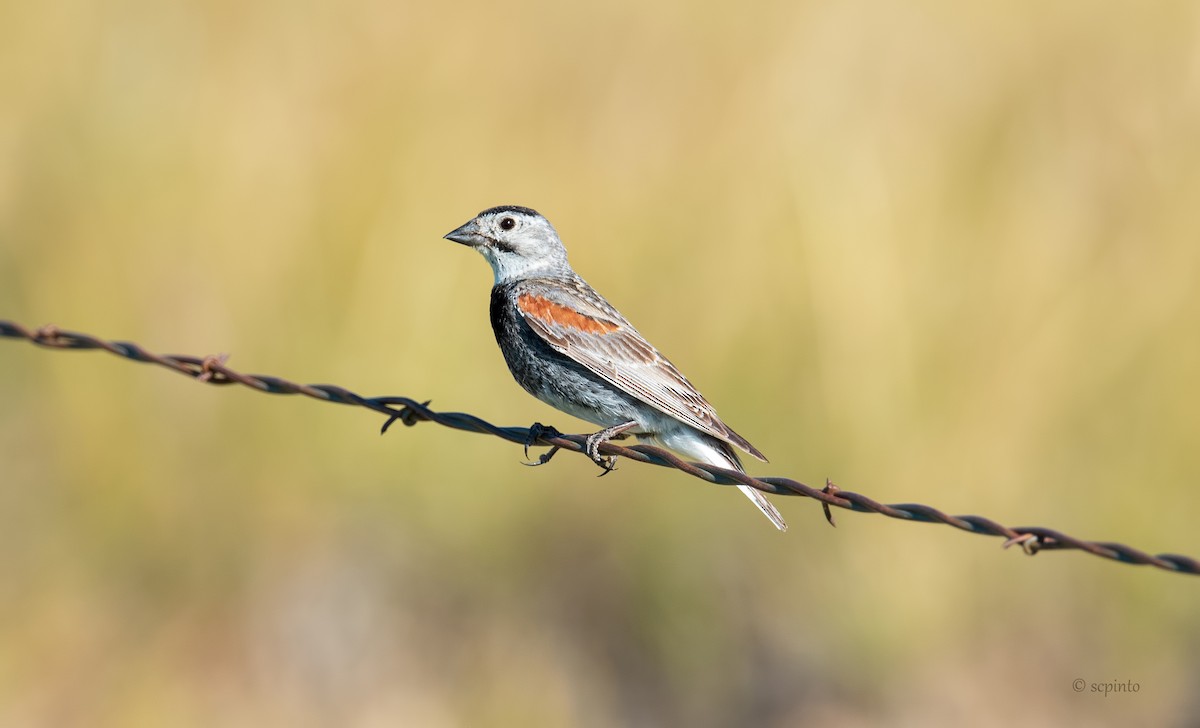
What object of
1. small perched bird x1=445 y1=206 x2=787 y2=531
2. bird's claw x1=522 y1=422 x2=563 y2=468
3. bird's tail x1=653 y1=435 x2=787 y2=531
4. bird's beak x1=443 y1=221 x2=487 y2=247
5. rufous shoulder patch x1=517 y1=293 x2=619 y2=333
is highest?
bird's beak x1=443 y1=221 x2=487 y2=247

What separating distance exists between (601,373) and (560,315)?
32 centimetres

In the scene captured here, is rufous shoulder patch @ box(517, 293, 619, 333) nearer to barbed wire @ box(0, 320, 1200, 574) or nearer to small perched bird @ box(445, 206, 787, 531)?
small perched bird @ box(445, 206, 787, 531)

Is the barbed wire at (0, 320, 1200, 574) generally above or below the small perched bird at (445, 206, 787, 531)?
below

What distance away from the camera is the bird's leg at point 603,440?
184 inches

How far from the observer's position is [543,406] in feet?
22.9

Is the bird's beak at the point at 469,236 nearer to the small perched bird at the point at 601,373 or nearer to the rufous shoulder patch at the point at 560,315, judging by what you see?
the small perched bird at the point at 601,373

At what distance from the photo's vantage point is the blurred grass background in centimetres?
640

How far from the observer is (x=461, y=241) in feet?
19.0

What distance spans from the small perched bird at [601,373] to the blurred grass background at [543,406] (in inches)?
54.9

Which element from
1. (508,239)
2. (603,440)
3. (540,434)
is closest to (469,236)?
(508,239)

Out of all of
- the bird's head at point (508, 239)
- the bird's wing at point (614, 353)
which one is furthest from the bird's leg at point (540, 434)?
the bird's head at point (508, 239)

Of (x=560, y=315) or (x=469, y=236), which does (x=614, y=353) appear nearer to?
(x=560, y=315)

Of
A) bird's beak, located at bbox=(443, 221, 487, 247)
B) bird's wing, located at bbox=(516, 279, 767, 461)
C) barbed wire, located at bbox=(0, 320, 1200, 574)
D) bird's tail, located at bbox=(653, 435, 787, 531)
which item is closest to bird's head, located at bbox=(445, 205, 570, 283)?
bird's beak, located at bbox=(443, 221, 487, 247)

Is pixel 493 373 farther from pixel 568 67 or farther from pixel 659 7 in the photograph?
pixel 659 7
